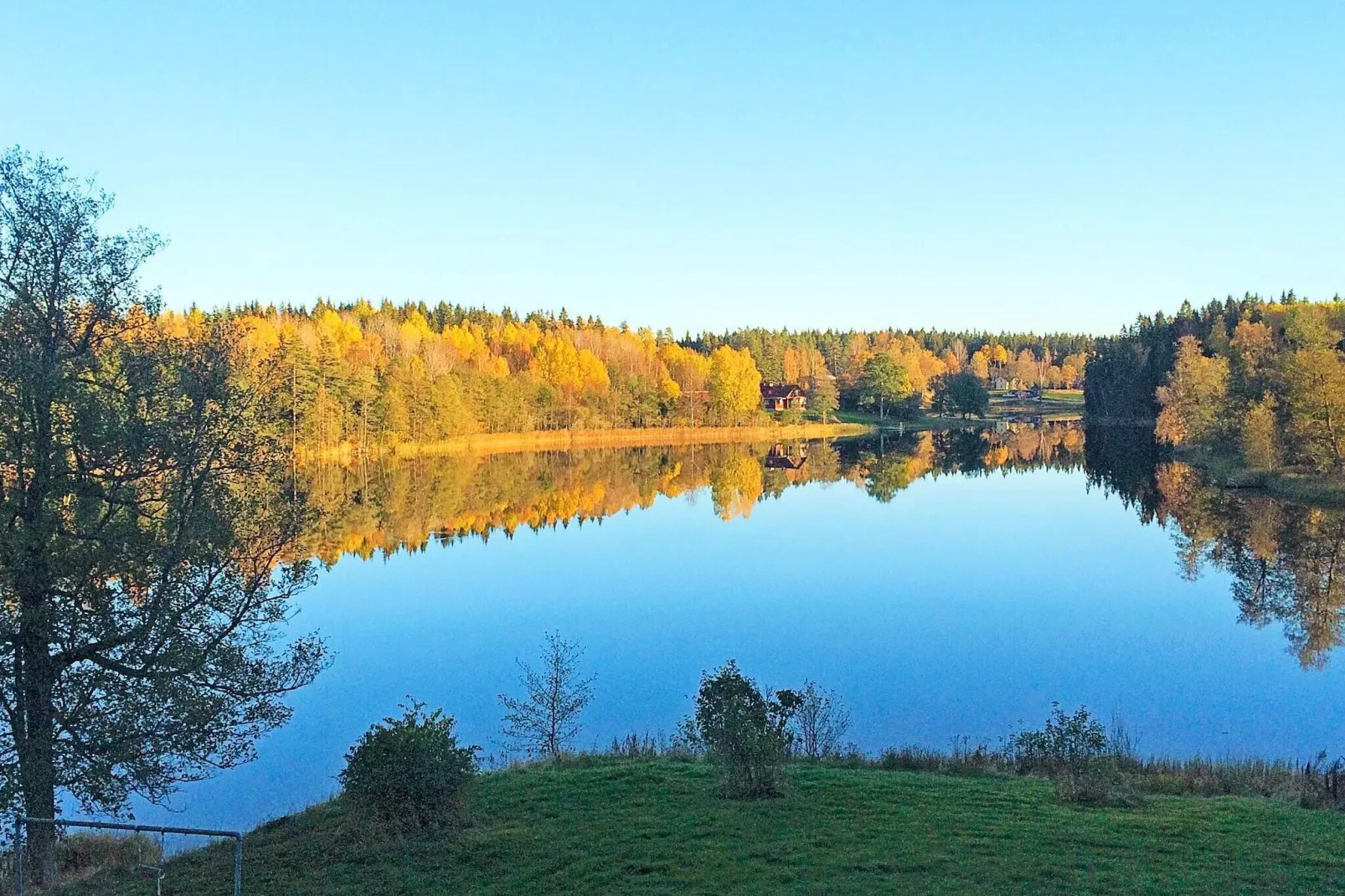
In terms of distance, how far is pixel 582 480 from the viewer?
64.8 meters

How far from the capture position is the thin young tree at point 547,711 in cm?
1691

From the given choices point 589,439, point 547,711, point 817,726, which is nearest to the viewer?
point 817,726

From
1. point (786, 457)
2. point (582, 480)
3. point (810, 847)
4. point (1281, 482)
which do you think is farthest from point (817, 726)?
point (786, 457)

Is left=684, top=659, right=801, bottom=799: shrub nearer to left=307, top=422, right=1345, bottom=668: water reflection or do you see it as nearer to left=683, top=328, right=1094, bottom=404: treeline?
left=307, top=422, right=1345, bottom=668: water reflection

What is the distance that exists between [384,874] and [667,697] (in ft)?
35.9

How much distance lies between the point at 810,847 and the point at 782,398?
367 ft

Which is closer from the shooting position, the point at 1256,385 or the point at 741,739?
the point at 741,739

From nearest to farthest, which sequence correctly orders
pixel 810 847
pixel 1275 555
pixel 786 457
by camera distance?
pixel 810 847, pixel 1275 555, pixel 786 457

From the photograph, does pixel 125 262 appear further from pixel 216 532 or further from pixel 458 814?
pixel 458 814

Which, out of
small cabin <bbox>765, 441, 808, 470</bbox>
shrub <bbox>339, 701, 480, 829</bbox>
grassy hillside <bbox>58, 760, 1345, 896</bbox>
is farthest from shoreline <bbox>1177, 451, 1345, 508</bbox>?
shrub <bbox>339, 701, 480, 829</bbox>

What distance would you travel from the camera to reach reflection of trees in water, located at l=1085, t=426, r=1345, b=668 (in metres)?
25.6

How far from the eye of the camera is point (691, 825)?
10.2 m

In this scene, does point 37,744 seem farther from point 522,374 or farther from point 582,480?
point 522,374

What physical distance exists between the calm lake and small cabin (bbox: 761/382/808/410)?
58.0 meters
